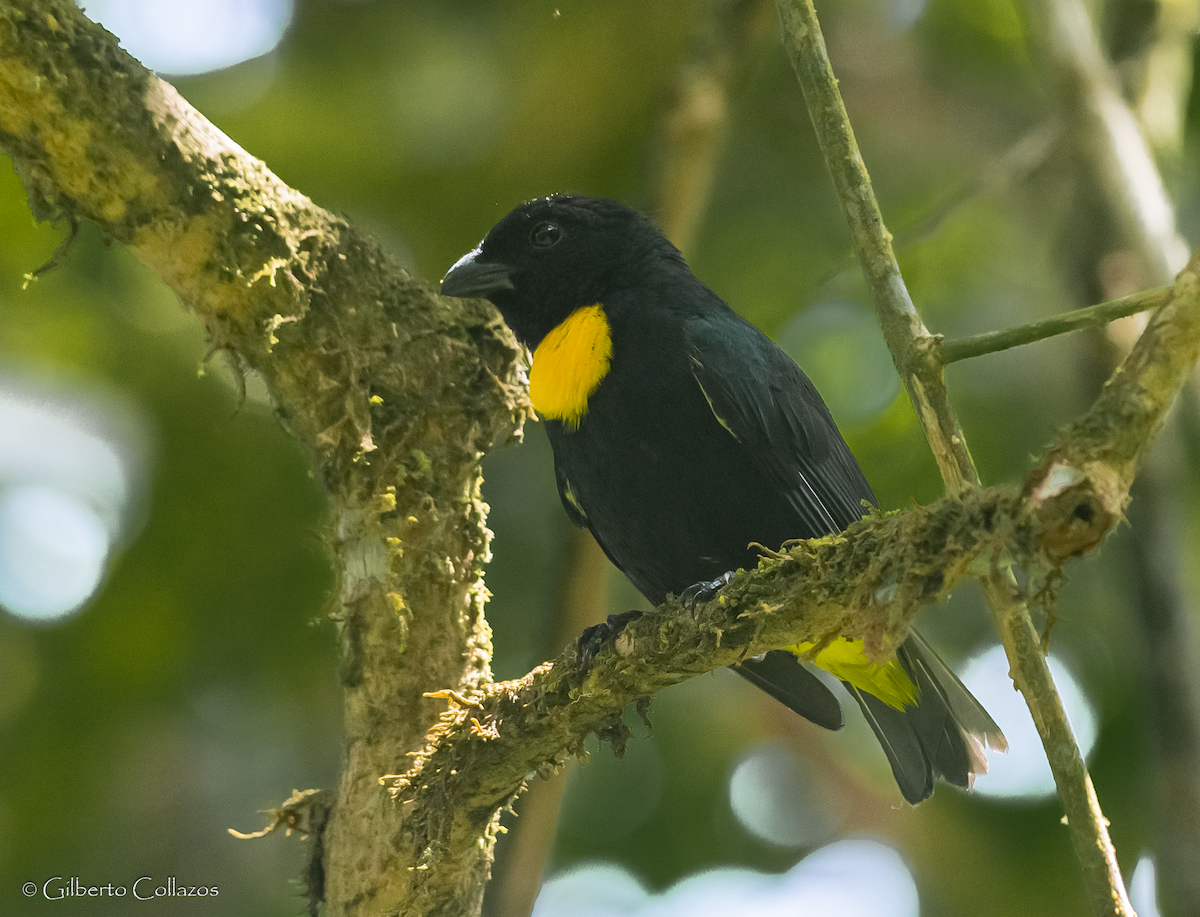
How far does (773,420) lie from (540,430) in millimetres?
2922

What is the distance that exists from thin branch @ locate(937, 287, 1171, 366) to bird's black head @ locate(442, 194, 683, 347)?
1801 mm

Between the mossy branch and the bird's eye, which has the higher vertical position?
the bird's eye

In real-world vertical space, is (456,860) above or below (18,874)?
below

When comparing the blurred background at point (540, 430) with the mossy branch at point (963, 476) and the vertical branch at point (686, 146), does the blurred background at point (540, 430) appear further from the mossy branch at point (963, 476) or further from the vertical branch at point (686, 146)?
the mossy branch at point (963, 476)

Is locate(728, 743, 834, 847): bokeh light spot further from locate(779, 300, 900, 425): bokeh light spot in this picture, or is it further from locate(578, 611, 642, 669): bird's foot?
locate(578, 611, 642, 669): bird's foot

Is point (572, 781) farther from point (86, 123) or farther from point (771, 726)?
point (86, 123)

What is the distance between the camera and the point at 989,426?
18.8 feet

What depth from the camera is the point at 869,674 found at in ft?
11.9

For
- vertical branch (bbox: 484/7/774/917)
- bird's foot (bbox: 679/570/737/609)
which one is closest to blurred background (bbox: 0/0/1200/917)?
vertical branch (bbox: 484/7/774/917)

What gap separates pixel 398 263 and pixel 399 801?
173cm

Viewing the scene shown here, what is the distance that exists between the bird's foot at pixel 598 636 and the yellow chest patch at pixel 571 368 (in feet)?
2.15

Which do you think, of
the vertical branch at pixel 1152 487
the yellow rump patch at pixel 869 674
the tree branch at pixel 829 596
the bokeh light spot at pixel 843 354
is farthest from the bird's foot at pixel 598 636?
the bokeh light spot at pixel 843 354

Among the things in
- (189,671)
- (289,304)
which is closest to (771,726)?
(189,671)

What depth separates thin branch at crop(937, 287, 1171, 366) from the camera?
2051 mm
